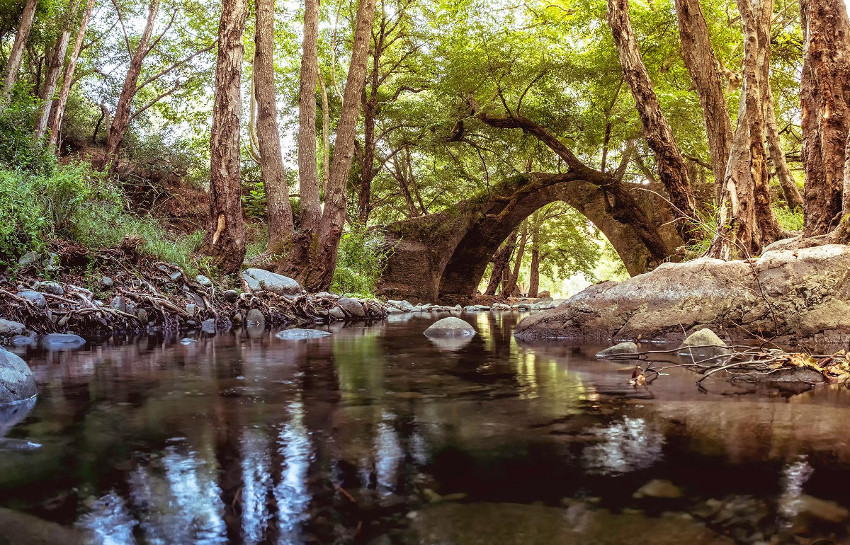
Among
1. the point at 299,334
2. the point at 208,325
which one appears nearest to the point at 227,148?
the point at 208,325

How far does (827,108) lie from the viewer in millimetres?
5727

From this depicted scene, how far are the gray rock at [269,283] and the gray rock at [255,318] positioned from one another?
417mm

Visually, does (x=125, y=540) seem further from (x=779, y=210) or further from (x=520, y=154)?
(x=520, y=154)

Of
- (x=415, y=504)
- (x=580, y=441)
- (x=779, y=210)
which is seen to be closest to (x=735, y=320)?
(x=580, y=441)

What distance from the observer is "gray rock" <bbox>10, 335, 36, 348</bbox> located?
4.96m

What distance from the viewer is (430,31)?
16.5 m

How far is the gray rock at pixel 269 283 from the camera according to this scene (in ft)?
27.3

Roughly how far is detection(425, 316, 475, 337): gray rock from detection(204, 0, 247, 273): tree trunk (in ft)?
9.87

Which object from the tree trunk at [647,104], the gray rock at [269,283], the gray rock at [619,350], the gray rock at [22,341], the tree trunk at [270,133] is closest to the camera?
the gray rock at [619,350]

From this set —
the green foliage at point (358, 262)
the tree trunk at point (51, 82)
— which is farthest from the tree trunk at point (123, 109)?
the green foliage at point (358, 262)

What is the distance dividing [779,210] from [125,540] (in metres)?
13.6

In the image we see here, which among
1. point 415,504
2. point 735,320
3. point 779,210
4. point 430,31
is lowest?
point 415,504

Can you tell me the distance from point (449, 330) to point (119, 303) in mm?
3477

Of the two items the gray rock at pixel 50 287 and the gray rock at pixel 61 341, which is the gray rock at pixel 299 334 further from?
the gray rock at pixel 50 287
